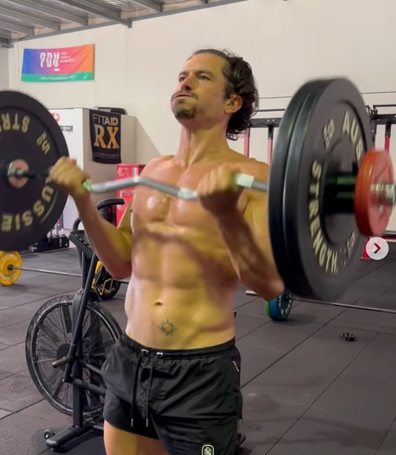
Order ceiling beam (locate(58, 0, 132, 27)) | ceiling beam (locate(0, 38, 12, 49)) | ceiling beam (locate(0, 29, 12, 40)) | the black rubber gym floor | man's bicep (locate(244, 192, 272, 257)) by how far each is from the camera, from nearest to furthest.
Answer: man's bicep (locate(244, 192, 272, 257)) → the black rubber gym floor → ceiling beam (locate(58, 0, 132, 27)) → ceiling beam (locate(0, 29, 12, 40)) → ceiling beam (locate(0, 38, 12, 49))

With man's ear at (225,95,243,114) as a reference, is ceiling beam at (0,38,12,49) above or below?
above

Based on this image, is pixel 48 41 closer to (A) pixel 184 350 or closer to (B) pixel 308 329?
(B) pixel 308 329

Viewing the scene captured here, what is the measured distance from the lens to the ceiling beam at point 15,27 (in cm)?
804

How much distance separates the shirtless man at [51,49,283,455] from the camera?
120 centimetres

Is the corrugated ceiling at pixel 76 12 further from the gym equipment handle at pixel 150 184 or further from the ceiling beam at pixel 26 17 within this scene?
the gym equipment handle at pixel 150 184

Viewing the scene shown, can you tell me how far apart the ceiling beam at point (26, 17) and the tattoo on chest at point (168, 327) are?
7.38m

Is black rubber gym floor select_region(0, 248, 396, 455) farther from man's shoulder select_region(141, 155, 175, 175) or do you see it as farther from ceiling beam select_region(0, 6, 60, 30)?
ceiling beam select_region(0, 6, 60, 30)

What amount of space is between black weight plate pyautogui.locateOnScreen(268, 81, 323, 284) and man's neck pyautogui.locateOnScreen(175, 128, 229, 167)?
398 millimetres

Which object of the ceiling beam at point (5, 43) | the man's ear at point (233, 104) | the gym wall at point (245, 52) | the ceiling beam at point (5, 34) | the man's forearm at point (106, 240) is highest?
the ceiling beam at point (5, 34)

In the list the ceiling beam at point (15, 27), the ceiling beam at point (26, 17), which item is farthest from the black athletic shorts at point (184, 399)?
the ceiling beam at point (15, 27)

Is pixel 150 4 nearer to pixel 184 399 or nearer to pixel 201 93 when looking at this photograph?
pixel 201 93

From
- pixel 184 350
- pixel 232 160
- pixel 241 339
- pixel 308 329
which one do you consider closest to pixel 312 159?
pixel 232 160

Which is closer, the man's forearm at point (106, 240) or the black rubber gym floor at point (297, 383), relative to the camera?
the man's forearm at point (106, 240)

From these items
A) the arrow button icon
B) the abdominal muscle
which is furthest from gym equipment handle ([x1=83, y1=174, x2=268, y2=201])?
the arrow button icon
